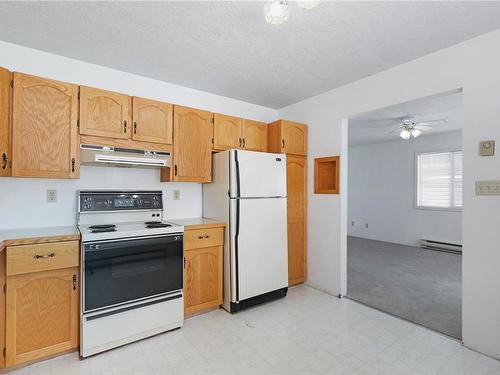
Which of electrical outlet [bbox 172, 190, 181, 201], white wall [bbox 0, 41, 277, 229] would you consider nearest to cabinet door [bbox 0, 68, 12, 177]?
white wall [bbox 0, 41, 277, 229]

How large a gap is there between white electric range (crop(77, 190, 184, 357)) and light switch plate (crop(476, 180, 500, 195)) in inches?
96.4

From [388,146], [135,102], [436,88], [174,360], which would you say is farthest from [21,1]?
[388,146]

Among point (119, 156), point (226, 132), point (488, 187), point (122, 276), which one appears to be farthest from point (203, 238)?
point (488, 187)

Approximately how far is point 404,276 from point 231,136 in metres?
3.20

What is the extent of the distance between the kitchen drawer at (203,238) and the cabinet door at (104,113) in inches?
42.8

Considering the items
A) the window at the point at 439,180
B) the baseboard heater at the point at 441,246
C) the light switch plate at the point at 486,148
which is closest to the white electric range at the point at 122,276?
the light switch plate at the point at 486,148

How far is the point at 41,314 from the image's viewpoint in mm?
1929

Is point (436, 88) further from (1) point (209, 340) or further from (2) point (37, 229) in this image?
(2) point (37, 229)

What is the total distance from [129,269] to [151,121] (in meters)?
1.36

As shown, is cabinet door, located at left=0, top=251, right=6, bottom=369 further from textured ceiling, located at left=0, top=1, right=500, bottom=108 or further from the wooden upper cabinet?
the wooden upper cabinet

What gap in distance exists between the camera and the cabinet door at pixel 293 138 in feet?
10.9

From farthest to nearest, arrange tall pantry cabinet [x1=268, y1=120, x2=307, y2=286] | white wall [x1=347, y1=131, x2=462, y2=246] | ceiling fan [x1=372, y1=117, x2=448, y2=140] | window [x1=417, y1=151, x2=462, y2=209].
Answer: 1. white wall [x1=347, y1=131, x2=462, y2=246]
2. window [x1=417, y1=151, x2=462, y2=209]
3. ceiling fan [x1=372, y1=117, x2=448, y2=140]
4. tall pantry cabinet [x1=268, y1=120, x2=307, y2=286]

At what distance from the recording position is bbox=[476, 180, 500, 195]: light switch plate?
201cm

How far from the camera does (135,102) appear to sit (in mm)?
2525
